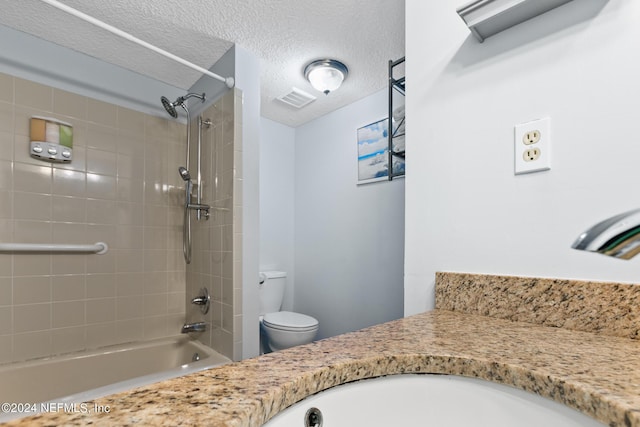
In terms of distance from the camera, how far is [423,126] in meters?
1.04

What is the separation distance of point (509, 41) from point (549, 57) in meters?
0.13

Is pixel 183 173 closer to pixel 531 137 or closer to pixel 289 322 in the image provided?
pixel 289 322

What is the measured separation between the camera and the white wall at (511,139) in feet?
2.28

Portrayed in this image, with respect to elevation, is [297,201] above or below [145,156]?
below

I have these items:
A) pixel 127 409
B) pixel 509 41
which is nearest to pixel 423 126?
pixel 509 41

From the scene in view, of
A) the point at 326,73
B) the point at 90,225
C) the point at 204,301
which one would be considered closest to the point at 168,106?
the point at 90,225

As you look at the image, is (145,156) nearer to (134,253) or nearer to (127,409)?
(134,253)

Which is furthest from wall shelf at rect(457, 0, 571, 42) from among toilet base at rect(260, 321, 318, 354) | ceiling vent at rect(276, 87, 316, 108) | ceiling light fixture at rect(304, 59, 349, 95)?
toilet base at rect(260, 321, 318, 354)

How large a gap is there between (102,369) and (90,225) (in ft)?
2.86

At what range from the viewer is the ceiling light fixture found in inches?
78.0

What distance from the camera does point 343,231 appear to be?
2492 mm

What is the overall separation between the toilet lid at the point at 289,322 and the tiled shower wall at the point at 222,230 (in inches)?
17.5

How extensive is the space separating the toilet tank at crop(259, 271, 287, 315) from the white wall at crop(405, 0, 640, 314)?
1.70 metres

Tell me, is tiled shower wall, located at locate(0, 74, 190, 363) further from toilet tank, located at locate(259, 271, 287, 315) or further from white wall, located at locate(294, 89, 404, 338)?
white wall, located at locate(294, 89, 404, 338)
